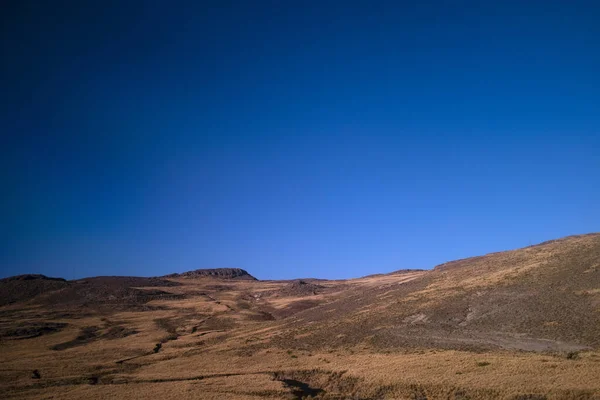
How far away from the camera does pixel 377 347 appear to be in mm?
40938

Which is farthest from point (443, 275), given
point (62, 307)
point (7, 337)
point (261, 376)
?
point (62, 307)

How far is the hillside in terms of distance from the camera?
2780cm

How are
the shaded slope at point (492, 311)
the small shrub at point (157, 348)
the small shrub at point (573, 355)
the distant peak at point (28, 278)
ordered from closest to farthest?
the small shrub at point (573, 355), the shaded slope at point (492, 311), the small shrub at point (157, 348), the distant peak at point (28, 278)

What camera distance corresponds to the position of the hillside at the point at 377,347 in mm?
27797

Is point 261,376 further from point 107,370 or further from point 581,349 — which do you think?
point 581,349

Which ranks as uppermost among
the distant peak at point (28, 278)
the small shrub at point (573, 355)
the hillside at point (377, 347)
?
the distant peak at point (28, 278)

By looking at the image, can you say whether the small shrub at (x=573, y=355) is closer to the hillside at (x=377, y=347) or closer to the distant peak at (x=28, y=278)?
the hillside at (x=377, y=347)

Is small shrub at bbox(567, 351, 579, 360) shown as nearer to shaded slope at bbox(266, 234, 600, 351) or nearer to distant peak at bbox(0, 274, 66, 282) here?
shaded slope at bbox(266, 234, 600, 351)

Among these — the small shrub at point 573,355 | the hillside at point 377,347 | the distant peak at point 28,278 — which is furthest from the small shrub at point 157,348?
the distant peak at point 28,278

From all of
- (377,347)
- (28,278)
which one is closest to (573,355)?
(377,347)

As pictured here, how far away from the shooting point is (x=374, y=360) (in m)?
35.6

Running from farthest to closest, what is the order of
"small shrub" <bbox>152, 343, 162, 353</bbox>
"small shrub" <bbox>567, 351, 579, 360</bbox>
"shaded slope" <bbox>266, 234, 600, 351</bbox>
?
"small shrub" <bbox>152, 343, 162, 353</bbox> < "shaded slope" <bbox>266, 234, 600, 351</bbox> < "small shrub" <bbox>567, 351, 579, 360</bbox>

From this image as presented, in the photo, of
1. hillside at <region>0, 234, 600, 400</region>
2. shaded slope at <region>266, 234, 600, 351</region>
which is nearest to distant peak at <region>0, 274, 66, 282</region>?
hillside at <region>0, 234, 600, 400</region>

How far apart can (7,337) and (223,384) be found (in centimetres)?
5596
